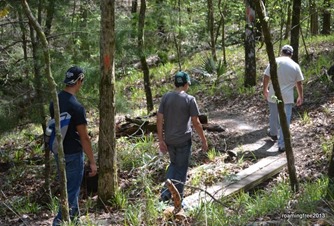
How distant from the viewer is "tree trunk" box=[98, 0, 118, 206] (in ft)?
22.2

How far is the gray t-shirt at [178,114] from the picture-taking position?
6.66m

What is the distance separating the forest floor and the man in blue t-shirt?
593 mm

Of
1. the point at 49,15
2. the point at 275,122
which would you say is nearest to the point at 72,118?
the point at 49,15

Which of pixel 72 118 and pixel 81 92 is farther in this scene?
pixel 81 92

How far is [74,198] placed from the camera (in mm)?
6062

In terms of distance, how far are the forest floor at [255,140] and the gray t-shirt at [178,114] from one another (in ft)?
4.53

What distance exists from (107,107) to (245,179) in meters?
2.62

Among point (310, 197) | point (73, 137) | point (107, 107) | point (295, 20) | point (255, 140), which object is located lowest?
point (255, 140)

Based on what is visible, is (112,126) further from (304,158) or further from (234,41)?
(234,41)

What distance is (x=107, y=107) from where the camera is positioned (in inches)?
271

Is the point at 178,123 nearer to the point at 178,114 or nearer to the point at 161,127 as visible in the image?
the point at 178,114

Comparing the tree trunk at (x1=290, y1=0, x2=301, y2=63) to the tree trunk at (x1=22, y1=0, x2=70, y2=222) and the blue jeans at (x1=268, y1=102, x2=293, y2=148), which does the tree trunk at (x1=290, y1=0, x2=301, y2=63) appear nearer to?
the blue jeans at (x1=268, y1=102, x2=293, y2=148)

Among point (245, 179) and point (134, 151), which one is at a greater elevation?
point (134, 151)

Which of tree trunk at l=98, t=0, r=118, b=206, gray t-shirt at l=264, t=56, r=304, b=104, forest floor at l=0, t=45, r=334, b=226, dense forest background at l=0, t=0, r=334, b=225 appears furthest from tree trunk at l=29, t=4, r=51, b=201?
gray t-shirt at l=264, t=56, r=304, b=104
